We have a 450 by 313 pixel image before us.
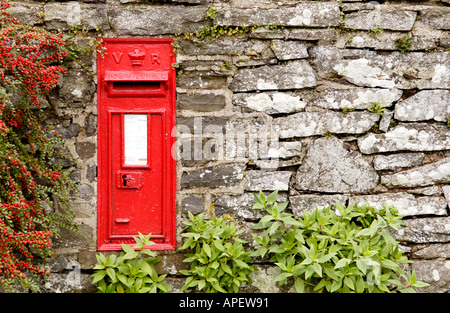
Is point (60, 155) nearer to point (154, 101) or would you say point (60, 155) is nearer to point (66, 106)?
point (66, 106)

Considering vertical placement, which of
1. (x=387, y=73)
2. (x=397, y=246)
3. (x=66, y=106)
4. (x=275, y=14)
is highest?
(x=275, y=14)

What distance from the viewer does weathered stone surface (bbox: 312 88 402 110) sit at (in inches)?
111

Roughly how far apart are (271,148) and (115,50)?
4.21 ft

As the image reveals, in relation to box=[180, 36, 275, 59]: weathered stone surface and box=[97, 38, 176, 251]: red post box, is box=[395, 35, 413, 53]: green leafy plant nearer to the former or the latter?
box=[180, 36, 275, 59]: weathered stone surface

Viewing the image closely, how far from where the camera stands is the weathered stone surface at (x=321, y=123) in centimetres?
281

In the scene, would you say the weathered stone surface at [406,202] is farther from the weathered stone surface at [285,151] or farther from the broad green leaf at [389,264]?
the weathered stone surface at [285,151]

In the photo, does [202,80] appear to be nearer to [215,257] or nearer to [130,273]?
[215,257]

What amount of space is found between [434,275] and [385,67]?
1515 mm

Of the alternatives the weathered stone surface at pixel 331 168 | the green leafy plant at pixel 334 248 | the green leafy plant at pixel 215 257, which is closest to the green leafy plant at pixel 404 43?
the weathered stone surface at pixel 331 168

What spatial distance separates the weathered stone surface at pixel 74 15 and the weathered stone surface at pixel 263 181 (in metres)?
1.47

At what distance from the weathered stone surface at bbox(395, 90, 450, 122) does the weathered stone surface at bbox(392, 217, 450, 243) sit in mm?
747

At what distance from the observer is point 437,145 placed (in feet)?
9.31

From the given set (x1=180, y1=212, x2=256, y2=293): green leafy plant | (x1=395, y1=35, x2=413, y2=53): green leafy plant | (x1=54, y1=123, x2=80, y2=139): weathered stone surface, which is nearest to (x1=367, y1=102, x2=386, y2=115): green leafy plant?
(x1=395, y1=35, x2=413, y2=53): green leafy plant
